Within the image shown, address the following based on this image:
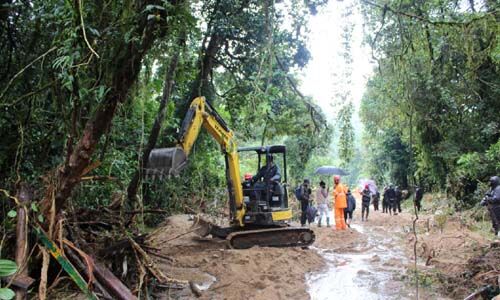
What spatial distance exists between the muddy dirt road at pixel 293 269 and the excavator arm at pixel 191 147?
102 centimetres

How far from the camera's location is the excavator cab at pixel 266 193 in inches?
404

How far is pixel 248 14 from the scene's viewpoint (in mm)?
10977

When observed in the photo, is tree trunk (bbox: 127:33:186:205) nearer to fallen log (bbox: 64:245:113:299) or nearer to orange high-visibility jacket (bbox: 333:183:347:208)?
fallen log (bbox: 64:245:113:299)

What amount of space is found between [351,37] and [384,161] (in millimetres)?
27762

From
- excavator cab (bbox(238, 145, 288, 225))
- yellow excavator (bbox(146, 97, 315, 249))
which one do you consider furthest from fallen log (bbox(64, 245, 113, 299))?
excavator cab (bbox(238, 145, 288, 225))

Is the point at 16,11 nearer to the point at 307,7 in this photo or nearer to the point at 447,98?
the point at 307,7

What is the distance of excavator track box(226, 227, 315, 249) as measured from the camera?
33.2 feet

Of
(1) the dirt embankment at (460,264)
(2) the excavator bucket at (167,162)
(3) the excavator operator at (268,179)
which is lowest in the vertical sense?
(1) the dirt embankment at (460,264)

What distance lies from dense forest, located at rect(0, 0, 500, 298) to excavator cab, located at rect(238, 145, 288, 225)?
74 cm

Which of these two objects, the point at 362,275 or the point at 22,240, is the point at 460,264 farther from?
the point at 22,240

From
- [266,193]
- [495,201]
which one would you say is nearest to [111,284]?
[266,193]

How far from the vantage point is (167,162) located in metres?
7.95

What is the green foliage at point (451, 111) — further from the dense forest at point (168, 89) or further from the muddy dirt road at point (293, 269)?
the muddy dirt road at point (293, 269)

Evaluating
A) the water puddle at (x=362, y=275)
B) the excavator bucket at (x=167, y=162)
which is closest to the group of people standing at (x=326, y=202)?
the water puddle at (x=362, y=275)
